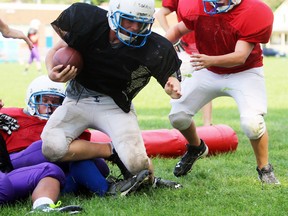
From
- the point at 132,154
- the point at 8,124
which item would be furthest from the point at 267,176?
the point at 8,124

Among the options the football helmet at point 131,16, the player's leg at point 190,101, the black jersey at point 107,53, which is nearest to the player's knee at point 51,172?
the black jersey at point 107,53

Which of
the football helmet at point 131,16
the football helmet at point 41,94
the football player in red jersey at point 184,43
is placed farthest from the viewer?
the football player in red jersey at point 184,43

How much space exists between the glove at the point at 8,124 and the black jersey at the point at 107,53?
0.68m

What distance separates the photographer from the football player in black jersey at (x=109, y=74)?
441 centimetres

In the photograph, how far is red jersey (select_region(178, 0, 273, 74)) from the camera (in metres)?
4.86

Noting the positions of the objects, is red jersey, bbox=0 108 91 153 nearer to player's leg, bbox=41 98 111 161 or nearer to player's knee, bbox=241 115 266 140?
player's leg, bbox=41 98 111 161

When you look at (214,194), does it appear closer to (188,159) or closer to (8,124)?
(188,159)

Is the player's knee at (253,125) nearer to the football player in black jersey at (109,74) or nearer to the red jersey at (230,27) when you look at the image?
the red jersey at (230,27)

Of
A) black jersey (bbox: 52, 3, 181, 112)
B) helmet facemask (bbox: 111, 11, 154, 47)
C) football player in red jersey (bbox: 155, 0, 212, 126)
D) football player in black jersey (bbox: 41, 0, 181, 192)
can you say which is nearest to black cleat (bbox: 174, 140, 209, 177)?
football player in black jersey (bbox: 41, 0, 181, 192)

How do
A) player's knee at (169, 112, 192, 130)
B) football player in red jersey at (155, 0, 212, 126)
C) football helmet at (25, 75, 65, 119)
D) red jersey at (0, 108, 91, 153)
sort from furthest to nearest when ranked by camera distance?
football player in red jersey at (155, 0, 212, 126)
player's knee at (169, 112, 192, 130)
football helmet at (25, 75, 65, 119)
red jersey at (0, 108, 91, 153)

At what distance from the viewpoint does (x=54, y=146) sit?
4418mm

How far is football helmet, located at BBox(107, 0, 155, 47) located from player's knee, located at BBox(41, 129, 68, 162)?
0.79 meters

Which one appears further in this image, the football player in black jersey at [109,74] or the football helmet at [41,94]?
the football helmet at [41,94]

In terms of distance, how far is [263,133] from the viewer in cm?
494
